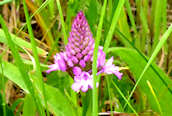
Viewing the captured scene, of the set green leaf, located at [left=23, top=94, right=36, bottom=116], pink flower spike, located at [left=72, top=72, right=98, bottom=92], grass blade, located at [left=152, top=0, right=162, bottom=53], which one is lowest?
green leaf, located at [left=23, top=94, right=36, bottom=116]

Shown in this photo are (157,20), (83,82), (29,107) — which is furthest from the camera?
(157,20)

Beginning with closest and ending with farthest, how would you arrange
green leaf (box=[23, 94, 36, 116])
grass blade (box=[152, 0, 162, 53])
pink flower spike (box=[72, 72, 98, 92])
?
pink flower spike (box=[72, 72, 98, 92]), green leaf (box=[23, 94, 36, 116]), grass blade (box=[152, 0, 162, 53])

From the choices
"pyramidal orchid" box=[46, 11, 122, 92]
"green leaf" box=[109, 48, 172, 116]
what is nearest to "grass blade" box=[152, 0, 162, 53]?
"green leaf" box=[109, 48, 172, 116]

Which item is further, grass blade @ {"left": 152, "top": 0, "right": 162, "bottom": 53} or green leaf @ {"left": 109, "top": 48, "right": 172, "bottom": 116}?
grass blade @ {"left": 152, "top": 0, "right": 162, "bottom": 53}

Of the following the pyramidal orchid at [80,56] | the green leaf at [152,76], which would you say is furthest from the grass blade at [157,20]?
the pyramidal orchid at [80,56]

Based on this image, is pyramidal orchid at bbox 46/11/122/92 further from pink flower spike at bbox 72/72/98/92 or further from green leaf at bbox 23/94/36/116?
green leaf at bbox 23/94/36/116

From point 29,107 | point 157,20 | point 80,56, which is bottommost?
point 29,107

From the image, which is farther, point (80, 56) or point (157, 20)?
point (157, 20)

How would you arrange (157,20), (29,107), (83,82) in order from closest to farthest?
(83,82) → (29,107) → (157,20)

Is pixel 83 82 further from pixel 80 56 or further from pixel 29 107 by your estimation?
pixel 29 107

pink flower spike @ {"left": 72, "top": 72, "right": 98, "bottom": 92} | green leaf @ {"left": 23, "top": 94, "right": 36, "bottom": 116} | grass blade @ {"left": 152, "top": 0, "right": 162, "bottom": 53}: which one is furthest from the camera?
grass blade @ {"left": 152, "top": 0, "right": 162, "bottom": 53}

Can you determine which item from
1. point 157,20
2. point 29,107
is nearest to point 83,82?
point 29,107

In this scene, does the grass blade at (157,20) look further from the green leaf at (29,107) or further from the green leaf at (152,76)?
the green leaf at (29,107)
